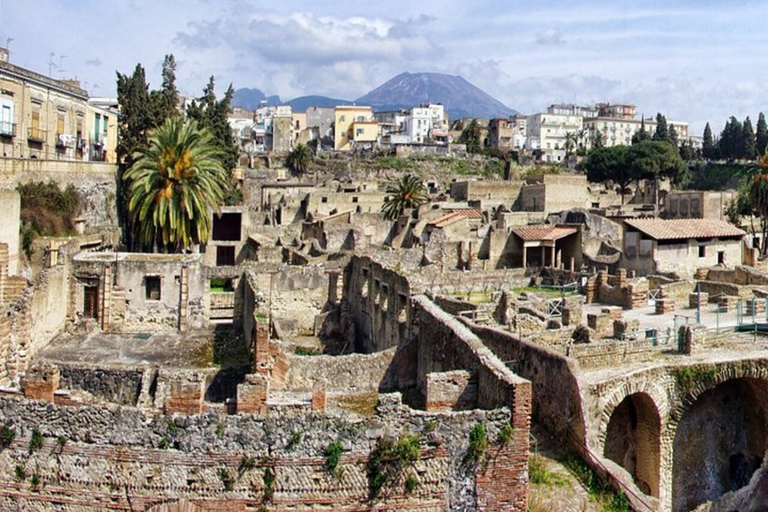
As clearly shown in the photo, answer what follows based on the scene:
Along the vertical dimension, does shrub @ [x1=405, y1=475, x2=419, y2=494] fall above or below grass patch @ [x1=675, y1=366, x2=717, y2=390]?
below

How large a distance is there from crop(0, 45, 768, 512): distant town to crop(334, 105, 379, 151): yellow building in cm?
6009

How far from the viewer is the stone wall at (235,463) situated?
12.8 meters

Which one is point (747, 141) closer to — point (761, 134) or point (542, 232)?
point (761, 134)

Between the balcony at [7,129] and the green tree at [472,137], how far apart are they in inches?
3318

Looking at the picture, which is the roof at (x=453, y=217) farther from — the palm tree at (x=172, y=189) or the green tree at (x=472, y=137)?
the green tree at (x=472, y=137)

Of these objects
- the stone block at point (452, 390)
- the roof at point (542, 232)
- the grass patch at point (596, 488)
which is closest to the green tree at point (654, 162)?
the roof at point (542, 232)

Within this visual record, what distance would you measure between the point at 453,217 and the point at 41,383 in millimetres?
39890

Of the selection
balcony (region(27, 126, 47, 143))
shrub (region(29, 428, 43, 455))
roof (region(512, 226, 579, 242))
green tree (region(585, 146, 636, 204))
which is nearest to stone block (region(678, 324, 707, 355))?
shrub (region(29, 428, 43, 455))

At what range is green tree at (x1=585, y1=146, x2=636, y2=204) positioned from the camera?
9112 cm

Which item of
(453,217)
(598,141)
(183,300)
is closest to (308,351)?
(183,300)

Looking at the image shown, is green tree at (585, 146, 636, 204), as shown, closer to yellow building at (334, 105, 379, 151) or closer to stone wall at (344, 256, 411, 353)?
yellow building at (334, 105, 379, 151)

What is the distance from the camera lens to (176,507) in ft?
42.0

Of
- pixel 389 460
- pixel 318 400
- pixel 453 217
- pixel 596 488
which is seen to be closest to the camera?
pixel 389 460

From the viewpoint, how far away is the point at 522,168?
111 meters
